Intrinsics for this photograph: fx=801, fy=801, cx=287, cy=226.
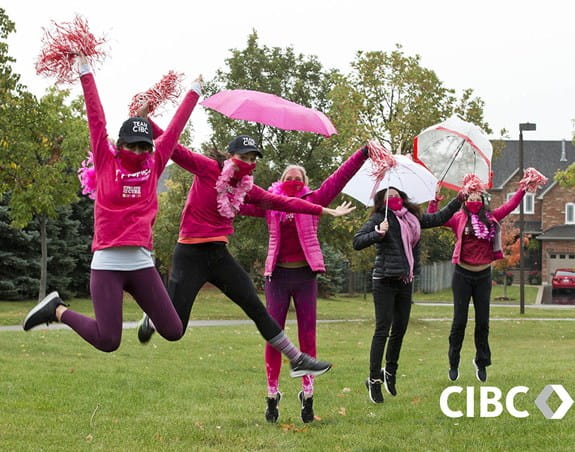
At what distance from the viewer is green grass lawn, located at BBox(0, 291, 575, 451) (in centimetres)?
737

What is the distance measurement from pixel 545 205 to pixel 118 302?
63527mm

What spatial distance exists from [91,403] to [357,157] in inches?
174

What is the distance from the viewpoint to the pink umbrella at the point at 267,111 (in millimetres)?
7375

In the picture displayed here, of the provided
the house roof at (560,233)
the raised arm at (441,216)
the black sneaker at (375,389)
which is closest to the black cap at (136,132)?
the raised arm at (441,216)

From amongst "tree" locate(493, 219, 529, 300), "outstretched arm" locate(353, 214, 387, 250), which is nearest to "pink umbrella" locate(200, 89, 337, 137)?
"outstretched arm" locate(353, 214, 387, 250)

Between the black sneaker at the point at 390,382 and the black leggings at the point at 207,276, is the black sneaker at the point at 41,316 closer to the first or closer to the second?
the black leggings at the point at 207,276

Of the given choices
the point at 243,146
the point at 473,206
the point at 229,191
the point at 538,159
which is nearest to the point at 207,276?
the point at 229,191

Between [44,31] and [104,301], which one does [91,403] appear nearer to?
[104,301]

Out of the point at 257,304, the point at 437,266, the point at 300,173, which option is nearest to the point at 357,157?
the point at 300,173

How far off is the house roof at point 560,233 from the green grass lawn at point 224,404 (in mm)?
47186

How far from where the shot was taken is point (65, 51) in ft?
21.3

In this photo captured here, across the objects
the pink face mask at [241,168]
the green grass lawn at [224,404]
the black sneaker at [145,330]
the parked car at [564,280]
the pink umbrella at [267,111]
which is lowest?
the parked car at [564,280]

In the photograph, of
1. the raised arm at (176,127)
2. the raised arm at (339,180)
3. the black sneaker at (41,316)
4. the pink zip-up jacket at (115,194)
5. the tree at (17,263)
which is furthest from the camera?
the tree at (17,263)

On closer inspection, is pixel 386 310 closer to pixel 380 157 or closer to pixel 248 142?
pixel 380 157
